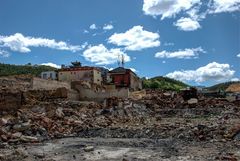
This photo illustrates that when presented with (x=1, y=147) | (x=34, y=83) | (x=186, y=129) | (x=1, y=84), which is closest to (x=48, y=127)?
(x=1, y=147)

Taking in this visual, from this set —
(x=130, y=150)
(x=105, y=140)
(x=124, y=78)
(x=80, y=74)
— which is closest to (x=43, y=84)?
(x=80, y=74)

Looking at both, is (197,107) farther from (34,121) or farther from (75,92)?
(34,121)

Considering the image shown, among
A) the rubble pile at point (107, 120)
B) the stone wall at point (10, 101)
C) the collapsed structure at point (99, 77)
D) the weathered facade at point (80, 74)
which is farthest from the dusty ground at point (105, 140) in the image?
the weathered facade at point (80, 74)

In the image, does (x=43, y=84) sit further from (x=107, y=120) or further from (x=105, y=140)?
(x=105, y=140)

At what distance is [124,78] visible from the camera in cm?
6256

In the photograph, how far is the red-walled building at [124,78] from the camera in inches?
2425

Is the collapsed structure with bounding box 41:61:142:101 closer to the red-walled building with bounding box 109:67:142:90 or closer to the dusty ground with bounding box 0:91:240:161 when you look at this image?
the red-walled building with bounding box 109:67:142:90

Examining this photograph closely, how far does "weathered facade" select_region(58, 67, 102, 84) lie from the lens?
2274 inches

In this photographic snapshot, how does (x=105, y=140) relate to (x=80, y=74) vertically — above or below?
below

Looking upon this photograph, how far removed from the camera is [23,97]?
100 ft

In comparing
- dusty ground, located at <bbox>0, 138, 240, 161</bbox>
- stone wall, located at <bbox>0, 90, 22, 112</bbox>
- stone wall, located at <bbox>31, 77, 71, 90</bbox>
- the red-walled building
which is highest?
the red-walled building

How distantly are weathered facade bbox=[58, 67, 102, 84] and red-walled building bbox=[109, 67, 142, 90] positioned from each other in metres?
3.91

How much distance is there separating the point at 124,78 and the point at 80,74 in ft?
25.8

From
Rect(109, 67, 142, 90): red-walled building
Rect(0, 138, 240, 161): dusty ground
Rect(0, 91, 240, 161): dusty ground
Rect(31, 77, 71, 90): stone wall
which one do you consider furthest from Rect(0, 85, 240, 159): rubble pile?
Rect(109, 67, 142, 90): red-walled building
